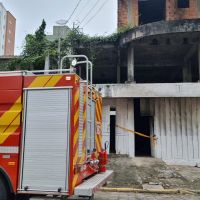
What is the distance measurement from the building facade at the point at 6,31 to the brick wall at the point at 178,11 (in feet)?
242

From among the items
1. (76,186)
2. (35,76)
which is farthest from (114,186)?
(35,76)

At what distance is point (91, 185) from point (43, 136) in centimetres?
127

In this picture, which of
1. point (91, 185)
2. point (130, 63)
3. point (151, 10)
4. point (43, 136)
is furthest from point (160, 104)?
point (43, 136)

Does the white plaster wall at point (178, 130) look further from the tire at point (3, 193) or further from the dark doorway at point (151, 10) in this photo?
the tire at point (3, 193)

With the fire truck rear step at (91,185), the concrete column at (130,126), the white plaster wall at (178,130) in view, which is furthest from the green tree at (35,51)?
the fire truck rear step at (91,185)

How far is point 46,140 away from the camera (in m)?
5.70

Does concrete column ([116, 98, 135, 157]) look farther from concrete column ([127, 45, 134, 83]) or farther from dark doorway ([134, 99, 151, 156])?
dark doorway ([134, 99, 151, 156])

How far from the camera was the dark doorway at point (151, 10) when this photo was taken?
20.4 metres

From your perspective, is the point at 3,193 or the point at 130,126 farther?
the point at 130,126

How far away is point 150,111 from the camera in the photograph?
14.8 meters

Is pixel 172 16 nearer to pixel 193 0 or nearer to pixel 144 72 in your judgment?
pixel 193 0

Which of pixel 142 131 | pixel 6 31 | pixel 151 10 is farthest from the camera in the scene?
pixel 6 31

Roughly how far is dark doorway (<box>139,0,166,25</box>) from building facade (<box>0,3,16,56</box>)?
70683mm

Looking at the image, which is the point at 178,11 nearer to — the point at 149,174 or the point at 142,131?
the point at 142,131
